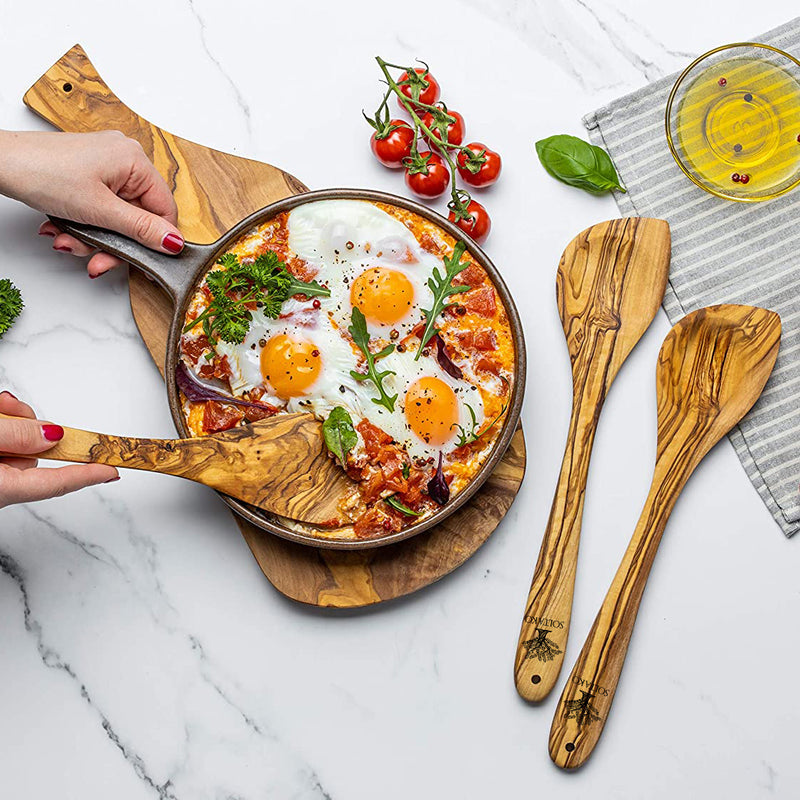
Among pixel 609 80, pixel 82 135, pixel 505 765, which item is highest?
pixel 609 80

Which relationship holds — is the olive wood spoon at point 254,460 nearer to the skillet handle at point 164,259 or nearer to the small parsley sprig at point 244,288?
the small parsley sprig at point 244,288

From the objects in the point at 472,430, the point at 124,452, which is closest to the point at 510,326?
the point at 472,430

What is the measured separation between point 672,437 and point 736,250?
0.80 metres

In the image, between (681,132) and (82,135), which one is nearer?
(82,135)

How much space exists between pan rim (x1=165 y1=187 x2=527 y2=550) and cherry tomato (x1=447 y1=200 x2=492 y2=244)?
0.23 meters

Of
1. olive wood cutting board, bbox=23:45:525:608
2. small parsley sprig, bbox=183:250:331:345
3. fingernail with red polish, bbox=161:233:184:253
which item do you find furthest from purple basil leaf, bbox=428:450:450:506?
fingernail with red polish, bbox=161:233:184:253

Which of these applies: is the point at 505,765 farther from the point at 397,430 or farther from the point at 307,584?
the point at 397,430

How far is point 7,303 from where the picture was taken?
351 centimetres

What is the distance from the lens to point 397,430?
317 centimetres

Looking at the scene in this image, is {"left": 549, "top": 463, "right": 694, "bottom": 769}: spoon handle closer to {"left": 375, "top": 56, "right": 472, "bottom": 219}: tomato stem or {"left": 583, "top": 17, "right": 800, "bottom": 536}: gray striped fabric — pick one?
{"left": 583, "top": 17, "right": 800, "bottom": 536}: gray striped fabric

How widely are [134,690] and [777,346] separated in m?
2.84

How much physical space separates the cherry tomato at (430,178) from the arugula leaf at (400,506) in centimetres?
126

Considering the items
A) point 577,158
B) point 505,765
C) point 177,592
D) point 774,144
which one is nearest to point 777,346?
point 774,144

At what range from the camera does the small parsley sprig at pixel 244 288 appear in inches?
125
